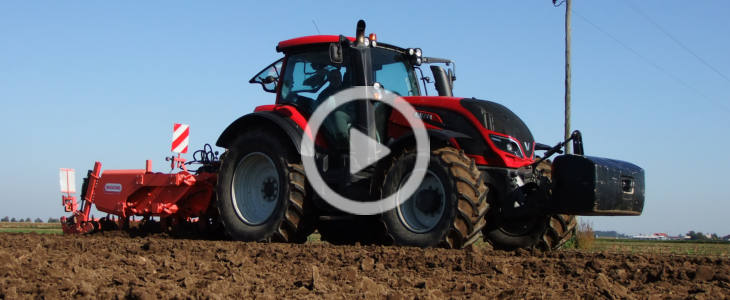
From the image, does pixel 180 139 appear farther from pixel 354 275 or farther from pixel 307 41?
pixel 354 275

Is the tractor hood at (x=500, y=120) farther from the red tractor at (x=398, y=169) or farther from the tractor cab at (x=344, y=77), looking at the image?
the tractor cab at (x=344, y=77)

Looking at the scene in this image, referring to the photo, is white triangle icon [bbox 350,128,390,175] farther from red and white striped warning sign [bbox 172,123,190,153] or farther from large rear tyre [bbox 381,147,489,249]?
red and white striped warning sign [bbox 172,123,190,153]

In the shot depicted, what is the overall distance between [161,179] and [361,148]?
10.7ft

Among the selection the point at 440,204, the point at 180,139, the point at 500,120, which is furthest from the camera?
the point at 180,139

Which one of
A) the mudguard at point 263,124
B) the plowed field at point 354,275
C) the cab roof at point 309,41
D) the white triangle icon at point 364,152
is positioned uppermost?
the cab roof at point 309,41

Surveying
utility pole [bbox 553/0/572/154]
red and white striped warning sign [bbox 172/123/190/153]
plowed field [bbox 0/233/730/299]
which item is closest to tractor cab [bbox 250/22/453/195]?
plowed field [bbox 0/233/730/299]

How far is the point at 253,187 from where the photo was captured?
9.00 metres

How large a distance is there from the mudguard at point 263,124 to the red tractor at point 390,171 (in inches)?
0.7

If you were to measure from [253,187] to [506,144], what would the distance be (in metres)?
3.13

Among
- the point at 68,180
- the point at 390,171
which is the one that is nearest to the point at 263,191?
the point at 390,171

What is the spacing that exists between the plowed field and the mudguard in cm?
152

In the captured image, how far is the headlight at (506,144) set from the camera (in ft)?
24.4

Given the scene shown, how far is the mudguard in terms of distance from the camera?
813cm

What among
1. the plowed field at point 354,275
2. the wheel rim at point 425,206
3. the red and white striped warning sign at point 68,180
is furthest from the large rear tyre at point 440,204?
the red and white striped warning sign at point 68,180
